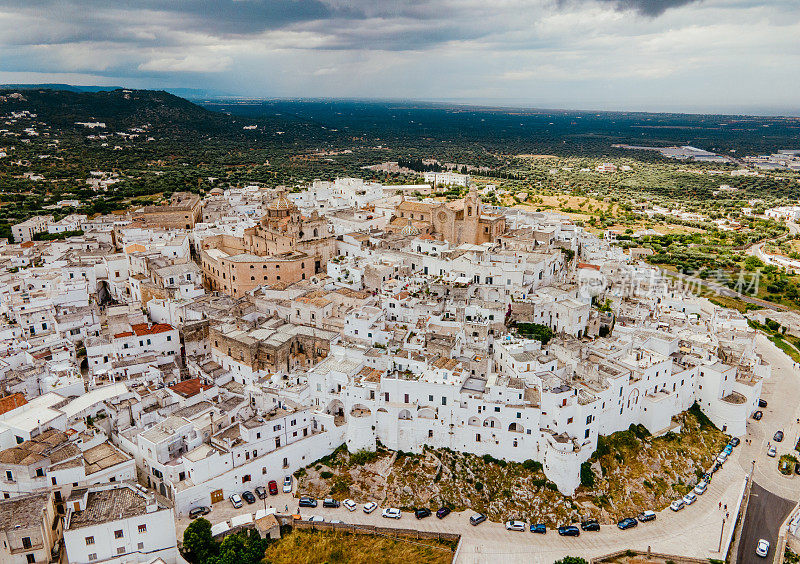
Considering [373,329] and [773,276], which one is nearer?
[373,329]

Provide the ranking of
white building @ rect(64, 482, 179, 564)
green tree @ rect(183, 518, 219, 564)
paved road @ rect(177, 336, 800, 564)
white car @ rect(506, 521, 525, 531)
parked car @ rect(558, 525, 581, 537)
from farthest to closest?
1. white car @ rect(506, 521, 525, 531)
2. parked car @ rect(558, 525, 581, 537)
3. paved road @ rect(177, 336, 800, 564)
4. green tree @ rect(183, 518, 219, 564)
5. white building @ rect(64, 482, 179, 564)

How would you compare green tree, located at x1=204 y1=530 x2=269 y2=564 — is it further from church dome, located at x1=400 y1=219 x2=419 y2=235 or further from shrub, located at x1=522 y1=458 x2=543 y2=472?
church dome, located at x1=400 y1=219 x2=419 y2=235

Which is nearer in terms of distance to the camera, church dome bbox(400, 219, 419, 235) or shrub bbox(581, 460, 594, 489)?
shrub bbox(581, 460, 594, 489)

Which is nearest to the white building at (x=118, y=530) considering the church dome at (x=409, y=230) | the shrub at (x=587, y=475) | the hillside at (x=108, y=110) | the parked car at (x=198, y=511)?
the parked car at (x=198, y=511)

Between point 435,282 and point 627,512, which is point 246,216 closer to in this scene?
point 435,282

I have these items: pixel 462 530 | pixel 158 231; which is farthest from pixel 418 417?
pixel 158 231

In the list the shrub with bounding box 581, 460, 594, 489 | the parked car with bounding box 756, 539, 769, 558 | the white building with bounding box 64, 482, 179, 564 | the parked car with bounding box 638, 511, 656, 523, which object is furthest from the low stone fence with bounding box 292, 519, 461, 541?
the parked car with bounding box 756, 539, 769, 558
